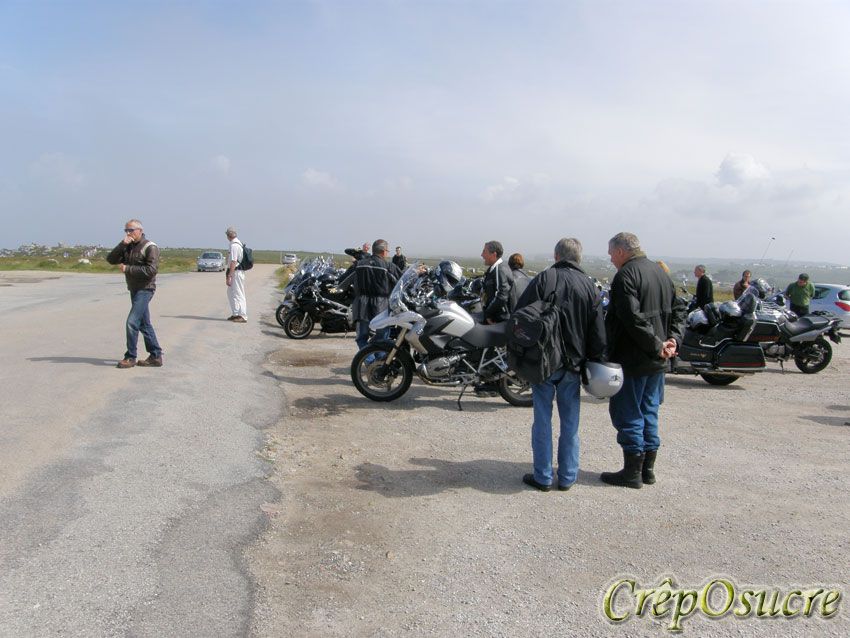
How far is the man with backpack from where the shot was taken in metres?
4.62

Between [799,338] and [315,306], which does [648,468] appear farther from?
[315,306]

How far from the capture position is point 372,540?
388 centimetres

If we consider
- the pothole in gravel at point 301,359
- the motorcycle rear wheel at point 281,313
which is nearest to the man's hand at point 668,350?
the pothole in gravel at point 301,359

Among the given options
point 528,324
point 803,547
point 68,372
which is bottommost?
point 803,547

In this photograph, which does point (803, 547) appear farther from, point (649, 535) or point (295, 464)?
point (295, 464)

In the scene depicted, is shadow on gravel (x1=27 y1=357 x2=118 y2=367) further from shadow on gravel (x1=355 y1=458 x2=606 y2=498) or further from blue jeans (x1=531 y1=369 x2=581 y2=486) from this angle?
blue jeans (x1=531 y1=369 x2=581 y2=486)

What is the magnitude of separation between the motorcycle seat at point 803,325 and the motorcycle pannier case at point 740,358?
201cm

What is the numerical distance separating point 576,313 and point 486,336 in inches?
89.6

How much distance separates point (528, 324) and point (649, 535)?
5.44ft

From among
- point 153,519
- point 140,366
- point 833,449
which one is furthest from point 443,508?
point 140,366

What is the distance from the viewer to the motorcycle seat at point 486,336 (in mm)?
6879

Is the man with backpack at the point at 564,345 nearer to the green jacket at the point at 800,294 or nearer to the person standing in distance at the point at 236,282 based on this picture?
the person standing in distance at the point at 236,282

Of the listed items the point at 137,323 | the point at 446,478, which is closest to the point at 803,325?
the point at 446,478

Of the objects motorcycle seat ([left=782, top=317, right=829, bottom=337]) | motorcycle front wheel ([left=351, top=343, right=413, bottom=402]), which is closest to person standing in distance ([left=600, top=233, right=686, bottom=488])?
motorcycle front wheel ([left=351, top=343, right=413, bottom=402])
